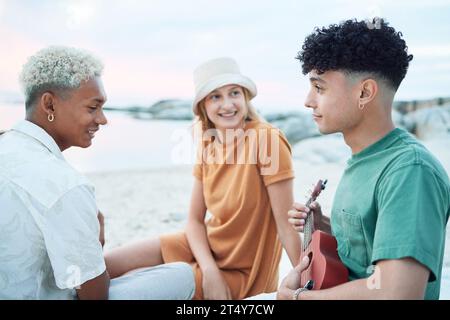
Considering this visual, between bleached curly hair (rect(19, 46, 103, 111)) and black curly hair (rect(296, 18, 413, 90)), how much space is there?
797 millimetres

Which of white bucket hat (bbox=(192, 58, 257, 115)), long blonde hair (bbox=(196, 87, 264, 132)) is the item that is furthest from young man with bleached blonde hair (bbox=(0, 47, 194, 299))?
long blonde hair (bbox=(196, 87, 264, 132))

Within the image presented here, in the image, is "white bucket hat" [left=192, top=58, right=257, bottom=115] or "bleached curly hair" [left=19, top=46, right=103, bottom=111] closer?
"bleached curly hair" [left=19, top=46, right=103, bottom=111]

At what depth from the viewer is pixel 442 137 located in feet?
19.1

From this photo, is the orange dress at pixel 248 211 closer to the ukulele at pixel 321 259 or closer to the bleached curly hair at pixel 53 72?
the ukulele at pixel 321 259

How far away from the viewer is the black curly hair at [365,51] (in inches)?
60.9

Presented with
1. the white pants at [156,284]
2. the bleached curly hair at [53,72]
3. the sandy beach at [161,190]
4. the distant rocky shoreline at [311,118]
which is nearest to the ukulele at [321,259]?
the white pants at [156,284]

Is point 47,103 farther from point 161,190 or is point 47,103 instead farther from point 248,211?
point 161,190

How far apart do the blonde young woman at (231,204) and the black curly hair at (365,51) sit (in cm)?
78

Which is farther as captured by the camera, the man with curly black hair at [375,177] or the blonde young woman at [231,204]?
the blonde young woman at [231,204]

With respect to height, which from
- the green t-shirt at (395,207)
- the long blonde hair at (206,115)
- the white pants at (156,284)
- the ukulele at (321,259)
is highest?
the long blonde hair at (206,115)

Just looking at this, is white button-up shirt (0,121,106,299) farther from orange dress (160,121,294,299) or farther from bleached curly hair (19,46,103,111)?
orange dress (160,121,294,299)

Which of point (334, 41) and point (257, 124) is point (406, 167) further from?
point (257, 124)

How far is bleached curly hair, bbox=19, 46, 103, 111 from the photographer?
1771mm

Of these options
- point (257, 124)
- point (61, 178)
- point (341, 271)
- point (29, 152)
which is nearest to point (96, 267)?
point (61, 178)
